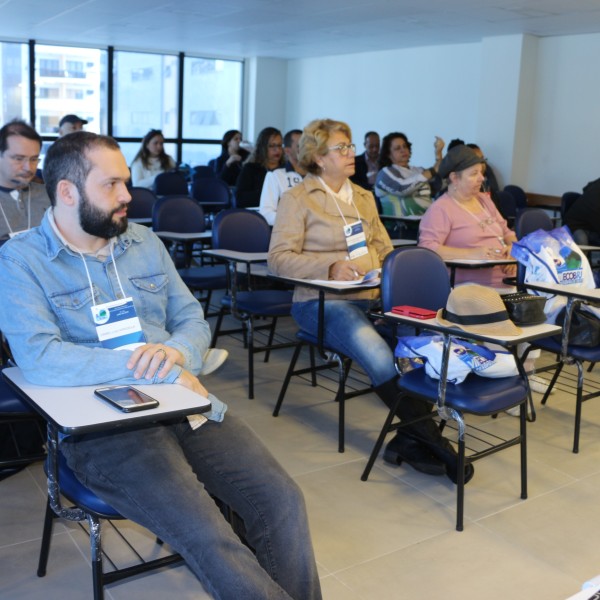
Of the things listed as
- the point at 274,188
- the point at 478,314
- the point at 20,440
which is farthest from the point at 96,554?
the point at 274,188

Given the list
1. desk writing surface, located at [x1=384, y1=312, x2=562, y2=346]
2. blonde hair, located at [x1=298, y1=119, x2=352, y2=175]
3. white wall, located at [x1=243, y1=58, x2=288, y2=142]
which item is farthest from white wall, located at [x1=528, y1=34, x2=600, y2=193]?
desk writing surface, located at [x1=384, y1=312, x2=562, y2=346]

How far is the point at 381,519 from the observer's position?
8.61ft

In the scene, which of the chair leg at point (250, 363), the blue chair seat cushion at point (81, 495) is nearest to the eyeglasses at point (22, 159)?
the chair leg at point (250, 363)

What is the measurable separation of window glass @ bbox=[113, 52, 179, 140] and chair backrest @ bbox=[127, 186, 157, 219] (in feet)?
21.6

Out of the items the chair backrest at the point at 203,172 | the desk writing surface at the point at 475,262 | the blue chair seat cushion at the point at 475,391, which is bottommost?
the blue chair seat cushion at the point at 475,391

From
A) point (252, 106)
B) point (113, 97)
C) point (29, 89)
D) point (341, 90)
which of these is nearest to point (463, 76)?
point (341, 90)

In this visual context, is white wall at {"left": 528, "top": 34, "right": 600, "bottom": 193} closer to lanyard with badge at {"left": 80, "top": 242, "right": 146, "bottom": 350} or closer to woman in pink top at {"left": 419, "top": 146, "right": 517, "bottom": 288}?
woman in pink top at {"left": 419, "top": 146, "right": 517, "bottom": 288}

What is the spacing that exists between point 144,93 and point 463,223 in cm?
904

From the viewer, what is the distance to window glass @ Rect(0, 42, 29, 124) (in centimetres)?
1083

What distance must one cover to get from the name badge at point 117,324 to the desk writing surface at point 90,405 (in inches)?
7.5

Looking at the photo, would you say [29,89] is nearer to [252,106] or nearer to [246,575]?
[252,106]

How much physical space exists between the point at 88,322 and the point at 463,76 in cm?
862

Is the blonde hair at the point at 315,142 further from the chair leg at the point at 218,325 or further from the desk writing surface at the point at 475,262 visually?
the chair leg at the point at 218,325

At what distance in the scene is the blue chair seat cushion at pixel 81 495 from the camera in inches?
69.1
